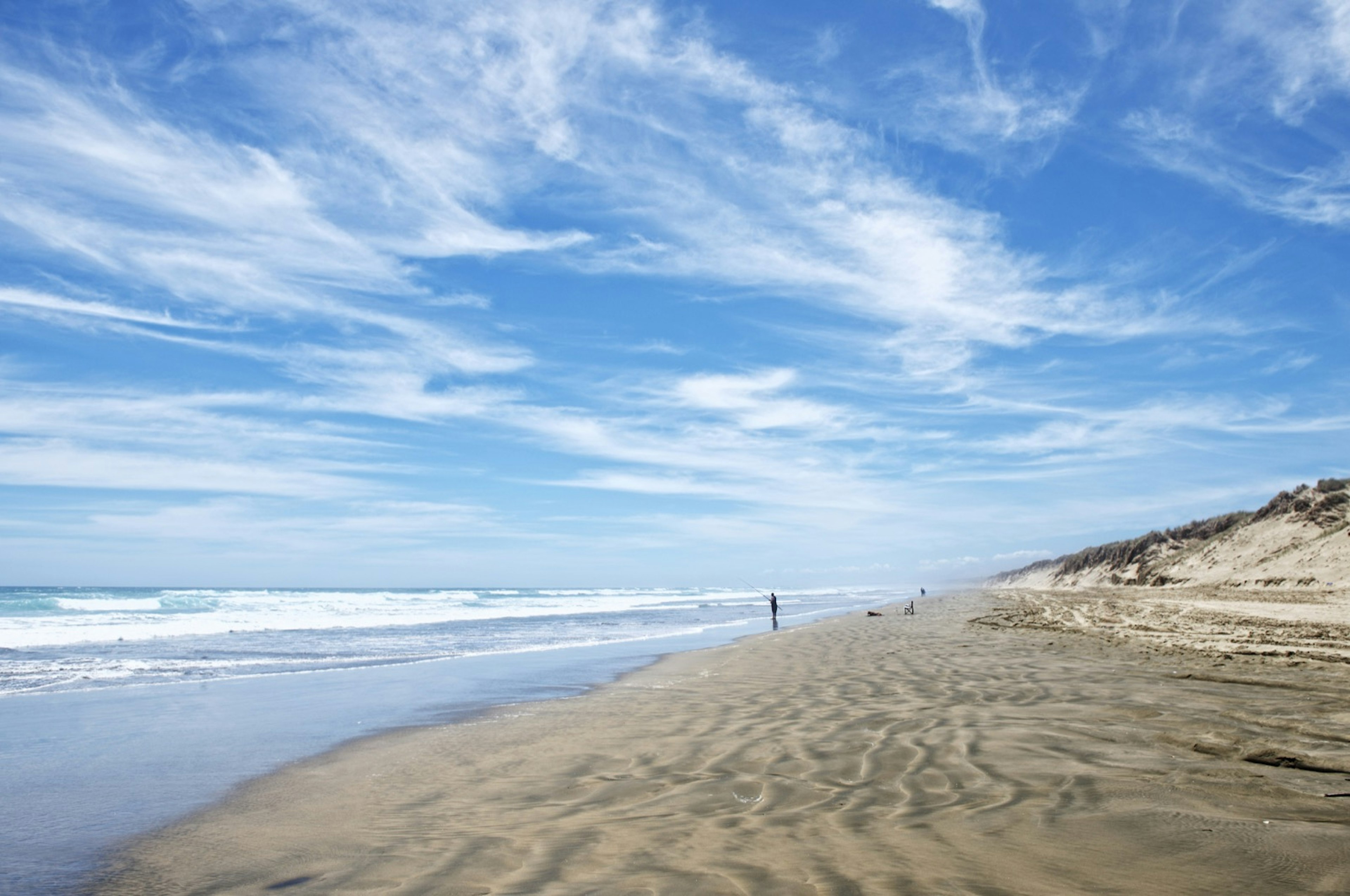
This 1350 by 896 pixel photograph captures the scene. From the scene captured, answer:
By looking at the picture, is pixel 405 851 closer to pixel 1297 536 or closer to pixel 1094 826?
pixel 1094 826

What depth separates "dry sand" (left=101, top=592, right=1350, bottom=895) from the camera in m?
3.95

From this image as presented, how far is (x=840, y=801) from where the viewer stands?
17.1ft

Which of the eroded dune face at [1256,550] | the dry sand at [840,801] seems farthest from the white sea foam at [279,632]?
the eroded dune face at [1256,550]

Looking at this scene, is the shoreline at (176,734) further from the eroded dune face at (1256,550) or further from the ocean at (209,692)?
the eroded dune face at (1256,550)

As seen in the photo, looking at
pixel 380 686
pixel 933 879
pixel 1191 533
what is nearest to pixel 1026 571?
pixel 1191 533

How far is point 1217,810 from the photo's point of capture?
14.7 ft

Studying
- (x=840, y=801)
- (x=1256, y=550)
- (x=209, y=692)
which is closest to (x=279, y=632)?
(x=209, y=692)

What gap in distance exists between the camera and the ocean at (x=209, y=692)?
6.26 meters

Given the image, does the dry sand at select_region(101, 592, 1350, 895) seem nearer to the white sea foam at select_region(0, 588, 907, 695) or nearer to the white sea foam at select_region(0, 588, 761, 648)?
the white sea foam at select_region(0, 588, 907, 695)

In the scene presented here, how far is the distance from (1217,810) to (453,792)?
5.61 meters

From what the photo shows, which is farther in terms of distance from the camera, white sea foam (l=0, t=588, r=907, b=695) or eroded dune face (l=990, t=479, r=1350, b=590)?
eroded dune face (l=990, t=479, r=1350, b=590)

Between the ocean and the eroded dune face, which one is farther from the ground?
the eroded dune face

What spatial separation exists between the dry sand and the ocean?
0.68 meters

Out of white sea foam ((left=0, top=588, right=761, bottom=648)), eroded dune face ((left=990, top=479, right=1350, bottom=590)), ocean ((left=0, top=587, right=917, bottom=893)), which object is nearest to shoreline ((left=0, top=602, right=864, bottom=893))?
ocean ((left=0, top=587, right=917, bottom=893))
